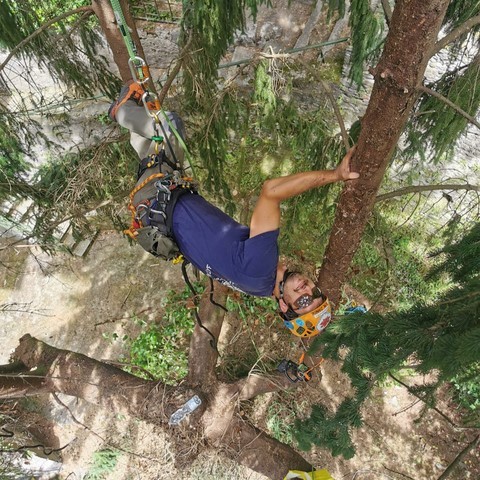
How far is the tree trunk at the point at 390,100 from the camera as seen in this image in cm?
193

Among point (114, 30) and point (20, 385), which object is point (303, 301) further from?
point (20, 385)

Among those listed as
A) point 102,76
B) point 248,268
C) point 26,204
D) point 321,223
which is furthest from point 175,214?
point 26,204

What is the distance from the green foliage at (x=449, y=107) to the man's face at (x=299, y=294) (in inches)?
54.6

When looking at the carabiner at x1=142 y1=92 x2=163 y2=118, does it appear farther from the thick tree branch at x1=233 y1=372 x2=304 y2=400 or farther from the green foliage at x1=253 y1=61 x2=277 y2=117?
the thick tree branch at x1=233 y1=372 x2=304 y2=400

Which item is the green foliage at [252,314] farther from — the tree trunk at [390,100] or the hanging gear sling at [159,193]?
the tree trunk at [390,100]

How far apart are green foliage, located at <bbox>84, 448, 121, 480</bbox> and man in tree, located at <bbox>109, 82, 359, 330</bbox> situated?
13.3 ft

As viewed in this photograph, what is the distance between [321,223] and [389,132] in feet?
12.0

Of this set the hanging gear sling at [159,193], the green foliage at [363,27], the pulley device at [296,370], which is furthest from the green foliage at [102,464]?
the green foliage at [363,27]

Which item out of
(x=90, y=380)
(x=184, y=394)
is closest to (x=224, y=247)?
(x=184, y=394)

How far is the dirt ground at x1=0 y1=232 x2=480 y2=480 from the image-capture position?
5102 millimetres

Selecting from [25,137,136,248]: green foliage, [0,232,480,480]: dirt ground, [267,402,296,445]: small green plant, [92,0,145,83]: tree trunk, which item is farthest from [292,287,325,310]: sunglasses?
[267,402,296,445]: small green plant

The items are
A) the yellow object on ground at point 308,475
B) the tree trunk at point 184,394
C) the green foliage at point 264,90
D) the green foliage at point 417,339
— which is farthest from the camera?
the tree trunk at point 184,394

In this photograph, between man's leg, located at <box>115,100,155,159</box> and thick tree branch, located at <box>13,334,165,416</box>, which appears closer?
man's leg, located at <box>115,100,155,159</box>

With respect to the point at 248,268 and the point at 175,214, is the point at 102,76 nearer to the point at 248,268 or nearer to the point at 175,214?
the point at 175,214
